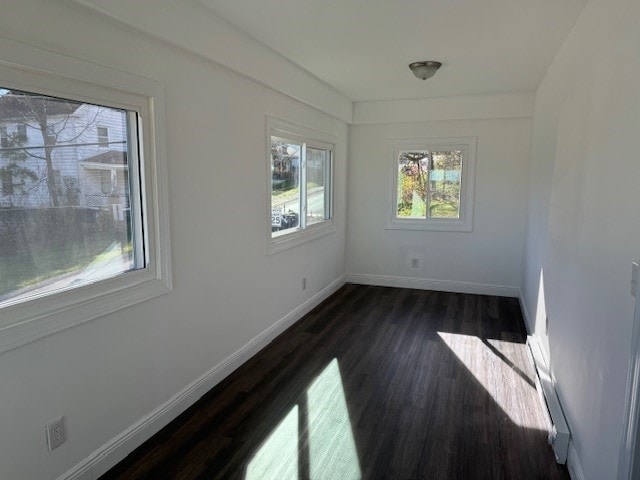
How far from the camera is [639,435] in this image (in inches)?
54.7

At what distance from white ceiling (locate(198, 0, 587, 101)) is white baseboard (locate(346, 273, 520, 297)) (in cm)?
250

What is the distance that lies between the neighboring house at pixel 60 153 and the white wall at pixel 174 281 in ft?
0.84

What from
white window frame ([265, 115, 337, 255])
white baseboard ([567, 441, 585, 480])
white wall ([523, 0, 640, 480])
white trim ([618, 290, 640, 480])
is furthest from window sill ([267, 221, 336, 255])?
white trim ([618, 290, 640, 480])

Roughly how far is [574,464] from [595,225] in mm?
1191

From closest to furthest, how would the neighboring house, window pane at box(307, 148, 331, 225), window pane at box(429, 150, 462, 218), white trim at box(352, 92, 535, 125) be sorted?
1. the neighboring house
2. window pane at box(307, 148, 331, 225)
3. white trim at box(352, 92, 535, 125)
4. window pane at box(429, 150, 462, 218)

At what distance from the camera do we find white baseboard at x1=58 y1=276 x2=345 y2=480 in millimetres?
2086

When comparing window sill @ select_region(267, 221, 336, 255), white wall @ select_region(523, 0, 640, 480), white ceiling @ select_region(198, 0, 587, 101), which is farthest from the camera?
window sill @ select_region(267, 221, 336, 255)

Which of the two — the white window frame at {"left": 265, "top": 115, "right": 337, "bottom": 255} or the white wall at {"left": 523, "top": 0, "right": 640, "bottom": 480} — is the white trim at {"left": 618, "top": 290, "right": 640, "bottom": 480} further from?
the white window frame at {"left": 265, "top": 115, "right": 337, "bottom": 255}

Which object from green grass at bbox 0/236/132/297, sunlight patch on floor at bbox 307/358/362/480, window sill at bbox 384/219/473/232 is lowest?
sunlight patch on floor at bbox 307/358/362/480

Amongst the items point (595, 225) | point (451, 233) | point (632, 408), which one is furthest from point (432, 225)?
point (632, 408)

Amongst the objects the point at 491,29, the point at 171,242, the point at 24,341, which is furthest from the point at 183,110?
the point at 491,29

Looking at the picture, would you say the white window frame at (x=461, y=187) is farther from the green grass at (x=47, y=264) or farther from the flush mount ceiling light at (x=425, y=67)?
the green grass at (x=47, y=264)

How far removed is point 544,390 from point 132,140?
9.62 feet

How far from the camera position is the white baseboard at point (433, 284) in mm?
5449
